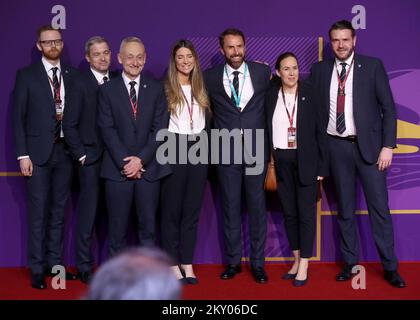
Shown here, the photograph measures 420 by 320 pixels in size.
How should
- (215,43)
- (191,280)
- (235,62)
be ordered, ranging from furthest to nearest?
(215,43), (191,280), (235,62)

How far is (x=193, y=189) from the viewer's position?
4934mm

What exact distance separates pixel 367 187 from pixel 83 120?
2099mm

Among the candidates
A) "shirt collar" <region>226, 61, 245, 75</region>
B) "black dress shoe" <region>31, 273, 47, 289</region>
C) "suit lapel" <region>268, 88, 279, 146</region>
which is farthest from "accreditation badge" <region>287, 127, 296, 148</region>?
"black dress shoe" <region>31, 273, 47, 289</region>

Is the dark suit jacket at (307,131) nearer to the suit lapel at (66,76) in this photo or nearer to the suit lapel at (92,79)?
the suit lapel at (92,79)

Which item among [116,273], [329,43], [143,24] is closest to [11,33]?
[143,24]

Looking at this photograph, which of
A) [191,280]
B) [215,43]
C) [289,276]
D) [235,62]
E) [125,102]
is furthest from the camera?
[215,43]

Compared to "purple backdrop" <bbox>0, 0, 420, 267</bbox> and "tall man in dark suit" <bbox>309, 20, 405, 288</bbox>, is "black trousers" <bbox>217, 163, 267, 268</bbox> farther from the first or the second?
"tall man in dark suit" <bbox>309, 20, 405, 288</bbox>

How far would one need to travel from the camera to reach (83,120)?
16.0 feet

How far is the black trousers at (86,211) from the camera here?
494 cm

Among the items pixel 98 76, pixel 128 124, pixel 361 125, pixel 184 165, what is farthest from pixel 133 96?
pixel 361 125

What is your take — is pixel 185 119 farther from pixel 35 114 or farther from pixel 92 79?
pixel 35 114

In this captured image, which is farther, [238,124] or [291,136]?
[238,124]

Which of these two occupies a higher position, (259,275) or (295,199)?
(295,199)

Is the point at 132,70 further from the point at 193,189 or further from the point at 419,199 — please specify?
the point at 419,199
